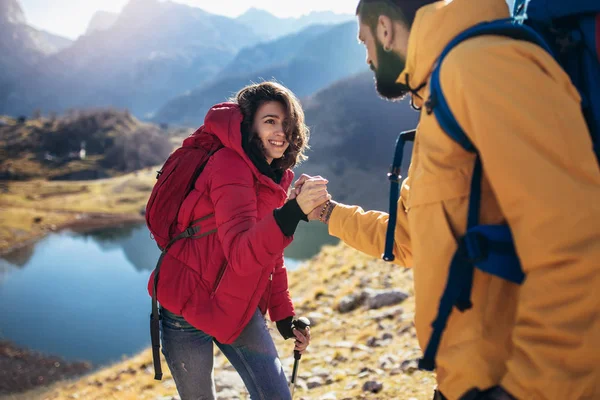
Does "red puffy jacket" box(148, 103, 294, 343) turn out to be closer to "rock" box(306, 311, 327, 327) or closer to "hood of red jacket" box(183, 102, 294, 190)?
"hood of red jacket" box(183, 102, 294, 190)

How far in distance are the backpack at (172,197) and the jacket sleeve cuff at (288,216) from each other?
0.71 metres

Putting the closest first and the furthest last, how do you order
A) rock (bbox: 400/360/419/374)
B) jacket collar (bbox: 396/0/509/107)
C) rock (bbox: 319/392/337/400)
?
jacket collar (bbox: 396/0/509/107) → rock (bbox: 319/392/337/400) → rock (bbox: 400/360/419/374)

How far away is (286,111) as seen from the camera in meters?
3.62

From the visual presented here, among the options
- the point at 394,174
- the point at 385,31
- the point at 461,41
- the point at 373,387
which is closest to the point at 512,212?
the point at 461,41

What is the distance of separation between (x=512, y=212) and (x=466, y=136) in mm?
367

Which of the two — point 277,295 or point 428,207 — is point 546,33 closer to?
point 428,207

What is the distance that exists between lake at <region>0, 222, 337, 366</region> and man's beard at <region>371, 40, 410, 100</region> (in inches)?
1081

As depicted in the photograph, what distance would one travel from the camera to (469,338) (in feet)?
5.88

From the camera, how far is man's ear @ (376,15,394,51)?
2238mm

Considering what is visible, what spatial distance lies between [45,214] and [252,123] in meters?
71.7

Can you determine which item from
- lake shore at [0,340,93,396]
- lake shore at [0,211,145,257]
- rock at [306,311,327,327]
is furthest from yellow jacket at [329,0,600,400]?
lake shore at [0,211,145,257]

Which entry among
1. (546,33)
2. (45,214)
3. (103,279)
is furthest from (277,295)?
(45,214)

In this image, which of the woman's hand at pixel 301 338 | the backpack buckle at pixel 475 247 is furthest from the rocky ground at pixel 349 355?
the backpack buckle at pixel 475 247

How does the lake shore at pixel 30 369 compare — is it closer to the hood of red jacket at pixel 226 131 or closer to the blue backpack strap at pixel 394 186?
the hood of red jacket at pixel 226 131
